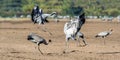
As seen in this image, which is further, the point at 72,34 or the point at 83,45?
the point at 83,45

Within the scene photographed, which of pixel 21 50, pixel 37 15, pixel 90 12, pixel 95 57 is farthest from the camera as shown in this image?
pixel 90 12

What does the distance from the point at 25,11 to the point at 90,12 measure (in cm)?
1443

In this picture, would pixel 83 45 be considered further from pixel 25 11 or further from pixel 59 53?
pixel 25 11

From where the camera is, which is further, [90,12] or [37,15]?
[90,12]

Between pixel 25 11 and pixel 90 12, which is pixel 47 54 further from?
pixel 25 11

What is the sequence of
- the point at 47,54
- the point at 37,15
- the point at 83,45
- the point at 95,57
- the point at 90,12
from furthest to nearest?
the point at 90,12
the point at 37,15
the point at 83,45
the point at 47,54
the point at 95,57

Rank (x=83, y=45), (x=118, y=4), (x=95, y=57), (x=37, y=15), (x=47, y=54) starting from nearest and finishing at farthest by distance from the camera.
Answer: (x=95, y=57), (x=47, y=54), (x=83, y=45), (x=37, y=15), (x=118, y=4)

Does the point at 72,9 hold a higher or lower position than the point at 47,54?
lower

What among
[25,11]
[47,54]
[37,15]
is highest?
[47,54]

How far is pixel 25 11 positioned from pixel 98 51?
7570 cm

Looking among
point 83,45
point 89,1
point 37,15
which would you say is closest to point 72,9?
point 89,1

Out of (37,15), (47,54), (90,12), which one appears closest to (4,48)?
(47,54)

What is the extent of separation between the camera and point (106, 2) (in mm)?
94188

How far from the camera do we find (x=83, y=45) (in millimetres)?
19891
